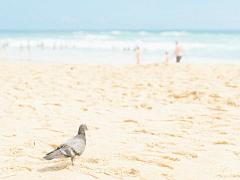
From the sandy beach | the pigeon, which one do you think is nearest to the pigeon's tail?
the pigeon

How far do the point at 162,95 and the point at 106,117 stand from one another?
77.9 inches

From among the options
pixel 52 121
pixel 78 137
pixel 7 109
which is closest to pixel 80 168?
pixel 78 137

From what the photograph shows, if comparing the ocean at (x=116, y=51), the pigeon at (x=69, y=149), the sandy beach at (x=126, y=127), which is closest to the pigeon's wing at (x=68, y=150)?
the pigeon at (x=69, y=149)

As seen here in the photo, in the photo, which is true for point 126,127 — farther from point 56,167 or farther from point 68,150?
point 68,150

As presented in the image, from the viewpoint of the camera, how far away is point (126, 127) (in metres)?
3.98

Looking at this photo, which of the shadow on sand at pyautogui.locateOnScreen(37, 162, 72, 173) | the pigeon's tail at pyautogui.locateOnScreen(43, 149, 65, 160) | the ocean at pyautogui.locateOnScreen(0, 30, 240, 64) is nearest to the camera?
the pigeon's tail at pyautogui.locateOnScreen(43, 149, 65, 160)

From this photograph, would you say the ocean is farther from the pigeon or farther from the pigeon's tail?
the pigeon's tail

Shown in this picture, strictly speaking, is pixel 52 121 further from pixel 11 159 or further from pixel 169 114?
pixel 169 114

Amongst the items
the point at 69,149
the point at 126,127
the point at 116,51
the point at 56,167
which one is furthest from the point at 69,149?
the point at 116,51

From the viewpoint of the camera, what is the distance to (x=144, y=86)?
274 inches

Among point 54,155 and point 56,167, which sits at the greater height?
point 54,155

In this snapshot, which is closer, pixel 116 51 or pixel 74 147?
pixel 74 147

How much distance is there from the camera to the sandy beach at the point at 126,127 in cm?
252

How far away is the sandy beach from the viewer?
2.52 metres
